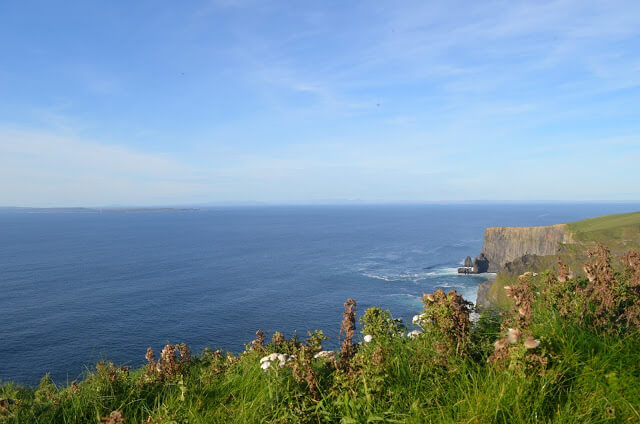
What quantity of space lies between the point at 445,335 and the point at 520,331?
967mm

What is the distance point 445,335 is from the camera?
5.20 metres

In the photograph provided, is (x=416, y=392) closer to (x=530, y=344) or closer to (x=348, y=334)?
(x=348, y=334)

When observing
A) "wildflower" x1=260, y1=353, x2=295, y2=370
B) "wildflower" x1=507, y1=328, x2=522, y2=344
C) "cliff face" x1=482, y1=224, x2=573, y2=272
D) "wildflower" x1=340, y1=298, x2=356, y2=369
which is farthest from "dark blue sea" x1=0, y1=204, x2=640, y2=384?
"wildflower" x1=507, y1=328, x2=522, y2=344

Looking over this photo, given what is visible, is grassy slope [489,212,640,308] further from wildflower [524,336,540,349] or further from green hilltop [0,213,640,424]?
wildflower [524,336,540,349]

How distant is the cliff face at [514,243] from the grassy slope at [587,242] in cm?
654

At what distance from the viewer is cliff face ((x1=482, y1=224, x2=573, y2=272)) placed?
97.6 meters

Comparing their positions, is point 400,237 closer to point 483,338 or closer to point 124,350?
point 124,350

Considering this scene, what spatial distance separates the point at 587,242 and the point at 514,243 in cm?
2733

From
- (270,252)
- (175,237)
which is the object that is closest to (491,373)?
(270,252)

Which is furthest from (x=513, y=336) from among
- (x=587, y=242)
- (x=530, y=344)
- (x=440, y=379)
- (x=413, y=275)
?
(x=587, y=242)

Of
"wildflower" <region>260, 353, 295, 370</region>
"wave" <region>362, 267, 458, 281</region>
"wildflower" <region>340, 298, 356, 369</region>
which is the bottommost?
"wave" <region>362, 267, 458, 281</region>

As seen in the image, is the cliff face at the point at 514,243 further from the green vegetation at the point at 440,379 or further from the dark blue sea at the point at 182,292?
the green vegetation at the point at 440,379

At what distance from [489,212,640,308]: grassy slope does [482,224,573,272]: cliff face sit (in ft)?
21.5

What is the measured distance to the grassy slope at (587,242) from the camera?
57378mm
